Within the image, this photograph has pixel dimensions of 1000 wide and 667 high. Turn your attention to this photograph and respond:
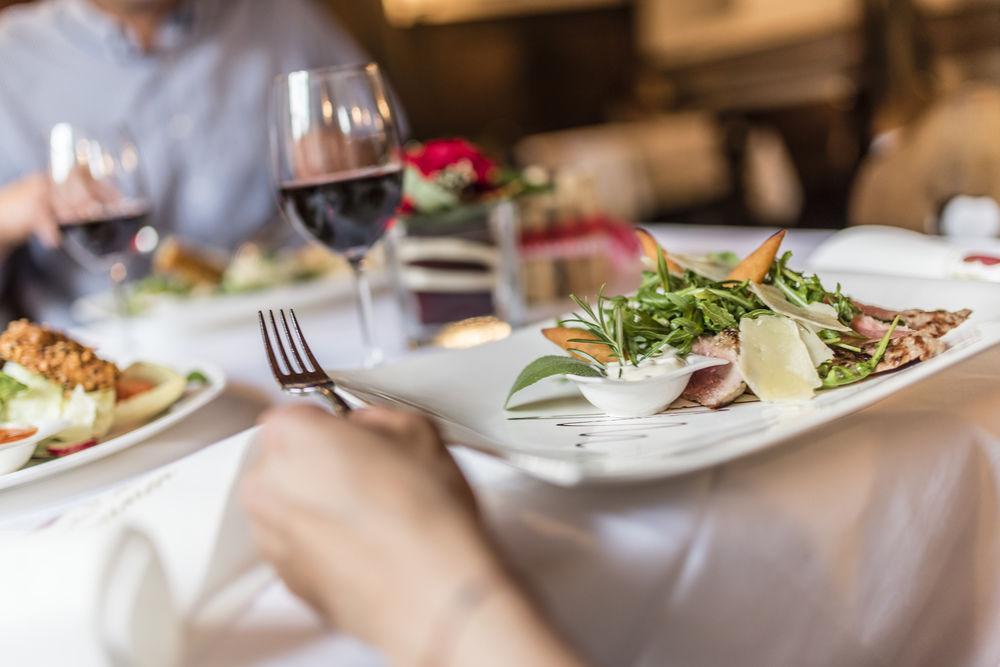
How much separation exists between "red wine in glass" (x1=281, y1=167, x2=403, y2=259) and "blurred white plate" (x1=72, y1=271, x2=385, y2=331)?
43 centimetres

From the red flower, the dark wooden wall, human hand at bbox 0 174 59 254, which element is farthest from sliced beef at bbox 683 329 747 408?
the dark wooden wall

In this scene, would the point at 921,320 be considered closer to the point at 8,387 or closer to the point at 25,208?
the point at 8,387

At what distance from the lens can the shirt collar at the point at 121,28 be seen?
8.35 feet

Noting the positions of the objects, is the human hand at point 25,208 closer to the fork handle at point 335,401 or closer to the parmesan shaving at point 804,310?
the fork handle at point 335,401

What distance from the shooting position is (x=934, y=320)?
0.62 m

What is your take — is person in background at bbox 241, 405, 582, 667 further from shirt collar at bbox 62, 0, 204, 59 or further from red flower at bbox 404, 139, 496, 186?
shirt collar at bbox 62, 0, 204, 59

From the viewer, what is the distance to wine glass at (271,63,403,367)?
0.89 metres

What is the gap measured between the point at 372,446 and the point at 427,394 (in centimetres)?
25

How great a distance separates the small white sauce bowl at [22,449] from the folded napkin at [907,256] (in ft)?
2.34

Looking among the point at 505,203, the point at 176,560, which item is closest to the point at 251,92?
the point at 505,203

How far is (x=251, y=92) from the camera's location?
9.45ft

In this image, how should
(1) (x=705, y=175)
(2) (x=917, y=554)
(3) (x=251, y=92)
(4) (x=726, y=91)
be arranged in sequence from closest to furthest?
1. (2) (x=917, y=554)
2. (3) (x=251, y=92)
3. (1) (x=705, y=175)
4. (4) (x=726, y=91)

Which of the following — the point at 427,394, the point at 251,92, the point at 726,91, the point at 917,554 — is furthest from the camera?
the point at 726,91

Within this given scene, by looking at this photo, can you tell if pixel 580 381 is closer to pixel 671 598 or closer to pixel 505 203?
pixel 671 598
